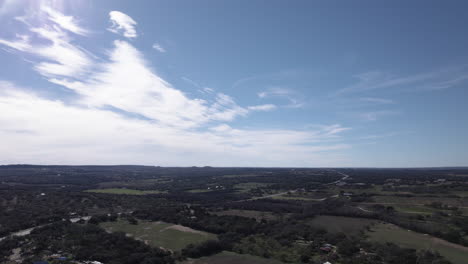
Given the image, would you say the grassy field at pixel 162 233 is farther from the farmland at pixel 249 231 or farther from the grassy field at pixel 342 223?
the grassy field at pixel 342 223

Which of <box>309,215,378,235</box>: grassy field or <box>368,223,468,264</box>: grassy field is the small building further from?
<box>309,215,378,235</box>: grassy field

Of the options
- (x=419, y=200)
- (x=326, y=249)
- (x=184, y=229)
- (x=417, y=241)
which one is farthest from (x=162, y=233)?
(x=419, y=200)

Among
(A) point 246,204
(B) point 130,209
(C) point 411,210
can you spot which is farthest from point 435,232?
(B) point 130,209

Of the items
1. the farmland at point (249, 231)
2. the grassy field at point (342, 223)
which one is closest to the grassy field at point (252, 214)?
the farmland at point (249, 231)

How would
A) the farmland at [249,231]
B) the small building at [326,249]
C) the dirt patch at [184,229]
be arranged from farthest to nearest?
1. the dirt patch at [184,229]
2. the small building at [326,249]
3. the farmland at [249,231]

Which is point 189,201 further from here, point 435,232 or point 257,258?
point 435,232

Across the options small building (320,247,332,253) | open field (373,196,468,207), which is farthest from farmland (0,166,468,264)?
open field (373,196,468,207)
